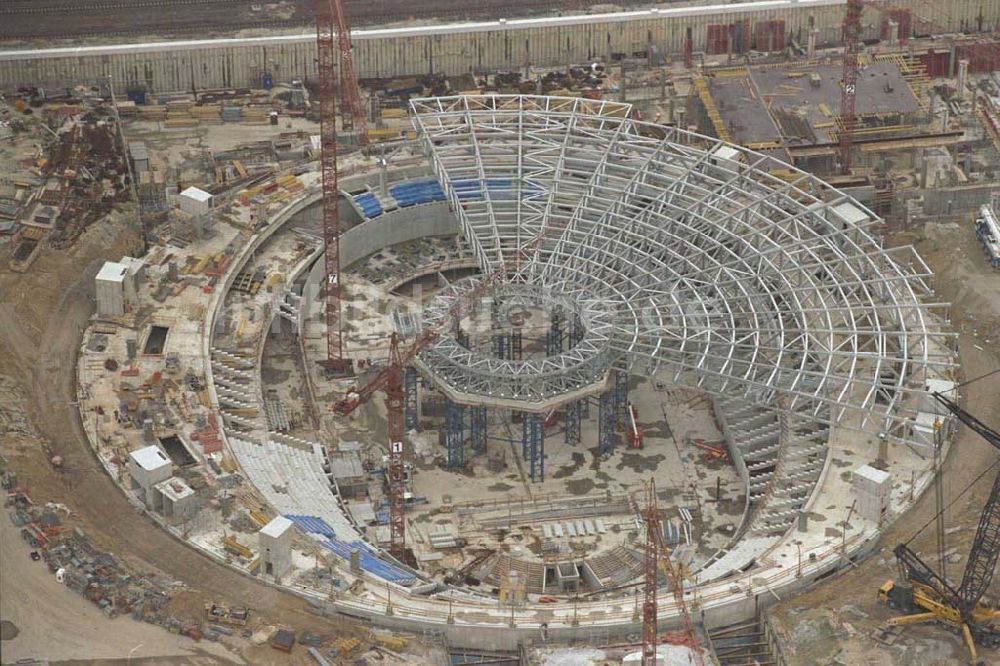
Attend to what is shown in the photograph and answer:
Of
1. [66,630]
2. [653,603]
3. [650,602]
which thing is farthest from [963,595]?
[66,630]

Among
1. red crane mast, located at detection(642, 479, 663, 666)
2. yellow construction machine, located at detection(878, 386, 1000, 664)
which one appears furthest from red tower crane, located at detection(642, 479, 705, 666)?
yellow construction machine, located at detection(878, 386, 1000, 664)

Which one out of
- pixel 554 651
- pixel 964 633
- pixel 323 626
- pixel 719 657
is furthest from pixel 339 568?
pixel 964 633

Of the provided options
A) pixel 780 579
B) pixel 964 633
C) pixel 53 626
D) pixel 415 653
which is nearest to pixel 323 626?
pixel 415 653

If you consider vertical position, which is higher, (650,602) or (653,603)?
(653,603)

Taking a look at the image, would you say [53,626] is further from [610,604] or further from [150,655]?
[610,604]

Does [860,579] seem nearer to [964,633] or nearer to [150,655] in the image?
[964,633]

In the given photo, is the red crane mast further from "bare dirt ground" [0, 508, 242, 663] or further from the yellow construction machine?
"bare dirt ground" [0, 508, 242, 663]

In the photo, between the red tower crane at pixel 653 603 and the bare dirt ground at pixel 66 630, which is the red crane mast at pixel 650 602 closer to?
the red tower crane at pixel 653 603

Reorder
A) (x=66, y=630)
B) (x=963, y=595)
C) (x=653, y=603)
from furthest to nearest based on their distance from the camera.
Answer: (x=963, y=595) → (x=66, y=630) → (x=653, y=603)

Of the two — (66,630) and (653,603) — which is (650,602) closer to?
(653,603)

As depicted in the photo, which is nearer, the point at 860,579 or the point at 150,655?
the point at 150,655
